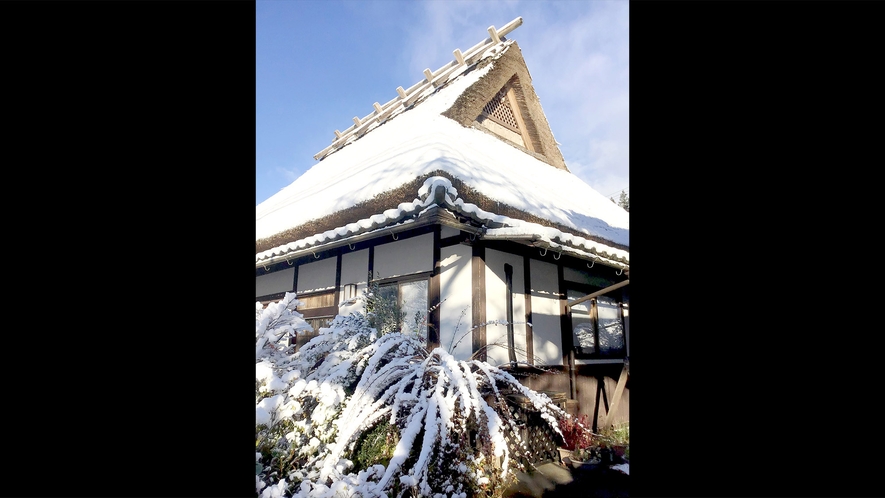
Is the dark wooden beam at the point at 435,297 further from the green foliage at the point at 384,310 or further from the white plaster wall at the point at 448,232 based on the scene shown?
the green foliage at the point at 384,310

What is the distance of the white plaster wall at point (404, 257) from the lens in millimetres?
5418

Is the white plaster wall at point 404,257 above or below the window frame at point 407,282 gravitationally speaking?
above

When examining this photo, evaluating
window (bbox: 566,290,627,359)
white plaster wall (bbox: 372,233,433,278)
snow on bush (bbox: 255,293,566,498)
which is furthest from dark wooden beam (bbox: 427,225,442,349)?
window (bbox: 566,290,627,359)

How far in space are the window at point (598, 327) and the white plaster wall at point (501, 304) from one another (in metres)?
1.12

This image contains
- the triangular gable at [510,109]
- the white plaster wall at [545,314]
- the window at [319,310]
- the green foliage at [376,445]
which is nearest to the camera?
the green foliage at [376,445]

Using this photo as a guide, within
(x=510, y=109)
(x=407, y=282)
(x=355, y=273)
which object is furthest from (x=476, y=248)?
(x=510, y=109)

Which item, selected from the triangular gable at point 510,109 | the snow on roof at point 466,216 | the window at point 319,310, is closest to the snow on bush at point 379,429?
the snow on roof at point 466,216

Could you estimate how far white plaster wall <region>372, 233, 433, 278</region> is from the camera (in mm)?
5418

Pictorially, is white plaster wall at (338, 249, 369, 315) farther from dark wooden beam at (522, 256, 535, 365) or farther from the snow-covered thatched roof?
dark wooden beam at (522, 256, 535, 365)

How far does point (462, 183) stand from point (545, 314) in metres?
2.20
